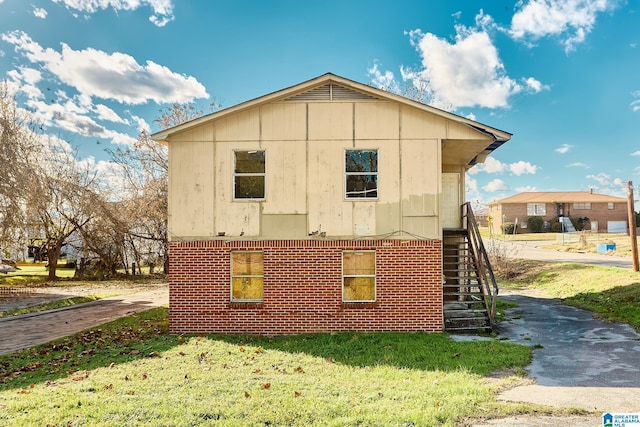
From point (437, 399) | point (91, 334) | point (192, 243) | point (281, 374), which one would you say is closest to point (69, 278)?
point (91, 334)

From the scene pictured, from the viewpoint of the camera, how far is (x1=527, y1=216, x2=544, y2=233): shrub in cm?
6128

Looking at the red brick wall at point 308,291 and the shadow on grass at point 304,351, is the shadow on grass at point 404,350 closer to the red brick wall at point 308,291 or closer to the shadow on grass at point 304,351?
the shadow on grass at point 304,351

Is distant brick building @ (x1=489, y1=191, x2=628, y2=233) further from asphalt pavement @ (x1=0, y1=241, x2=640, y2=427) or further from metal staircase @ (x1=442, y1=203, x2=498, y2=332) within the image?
metal staircase @ (x1=442, y1=203, x2=498, y2=332)

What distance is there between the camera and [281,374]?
8.37 m

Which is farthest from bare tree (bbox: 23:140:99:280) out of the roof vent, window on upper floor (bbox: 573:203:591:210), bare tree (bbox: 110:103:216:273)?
window on upper floor (bbox: 573:203:591:210)

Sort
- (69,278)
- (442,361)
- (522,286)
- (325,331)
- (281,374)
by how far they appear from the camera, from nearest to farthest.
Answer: (281,374) < (442,361) < (325,331) < (522,286) < (69,278)

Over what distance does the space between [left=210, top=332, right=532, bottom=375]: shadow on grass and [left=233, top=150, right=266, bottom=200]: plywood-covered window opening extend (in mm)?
3754

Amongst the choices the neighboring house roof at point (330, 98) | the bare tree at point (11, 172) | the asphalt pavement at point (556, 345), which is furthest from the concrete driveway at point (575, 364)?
the bare tree at point (11, 172)

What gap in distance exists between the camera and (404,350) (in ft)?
32.7

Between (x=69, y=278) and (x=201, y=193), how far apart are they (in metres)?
23.5

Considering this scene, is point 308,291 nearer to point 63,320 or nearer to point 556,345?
point 556,345

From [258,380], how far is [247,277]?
4.57 metres

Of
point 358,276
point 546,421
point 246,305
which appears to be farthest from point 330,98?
point 546,421

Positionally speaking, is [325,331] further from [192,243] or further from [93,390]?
[93,390]
